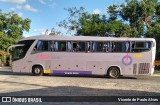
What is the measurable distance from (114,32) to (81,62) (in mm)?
20370

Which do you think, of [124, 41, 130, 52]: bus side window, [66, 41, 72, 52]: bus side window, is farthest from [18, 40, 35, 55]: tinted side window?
[124, 41, 130, 52]: bus side window

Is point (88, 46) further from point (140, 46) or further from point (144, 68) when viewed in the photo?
point (144, 68)

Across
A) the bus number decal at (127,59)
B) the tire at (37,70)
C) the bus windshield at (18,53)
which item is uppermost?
the bus windshield at (18,53)

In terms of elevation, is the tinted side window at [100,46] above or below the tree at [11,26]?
below

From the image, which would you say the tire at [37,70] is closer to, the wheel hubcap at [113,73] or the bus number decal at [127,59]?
the wheel hubcap at [113,73]

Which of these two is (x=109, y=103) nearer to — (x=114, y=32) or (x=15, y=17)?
(x=114, y=32)

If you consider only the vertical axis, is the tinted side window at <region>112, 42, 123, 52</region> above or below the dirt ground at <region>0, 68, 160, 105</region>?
above

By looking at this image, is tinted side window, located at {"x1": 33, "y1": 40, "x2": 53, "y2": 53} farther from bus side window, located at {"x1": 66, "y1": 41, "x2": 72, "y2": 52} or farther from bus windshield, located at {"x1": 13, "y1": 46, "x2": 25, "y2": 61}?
bus side window, located at {"x1": 66, "y1": 41, "x2": 72, "y2": 52}

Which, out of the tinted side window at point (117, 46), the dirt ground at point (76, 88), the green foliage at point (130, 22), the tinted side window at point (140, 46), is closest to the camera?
the dirt ground at point (76, 88)

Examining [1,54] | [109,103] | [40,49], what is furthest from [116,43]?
[1,54]

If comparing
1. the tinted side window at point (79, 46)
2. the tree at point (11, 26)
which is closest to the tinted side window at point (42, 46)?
the tinted side window at point (79, 46)

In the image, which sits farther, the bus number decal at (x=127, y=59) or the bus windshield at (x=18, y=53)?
the bus windshield at (x=18, y=53)

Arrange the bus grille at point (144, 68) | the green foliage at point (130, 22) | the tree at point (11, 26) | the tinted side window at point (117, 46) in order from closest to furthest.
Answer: the bus grille at point (144, 68) → the tinted side window at point (117, 46) → the green foliage at point (130, 22) → the tree at point (11, 26)

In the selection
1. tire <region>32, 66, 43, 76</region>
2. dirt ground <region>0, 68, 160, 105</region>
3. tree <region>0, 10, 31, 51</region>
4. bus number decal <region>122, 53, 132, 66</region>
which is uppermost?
tree <region>0, 10, 31, 51</region>
